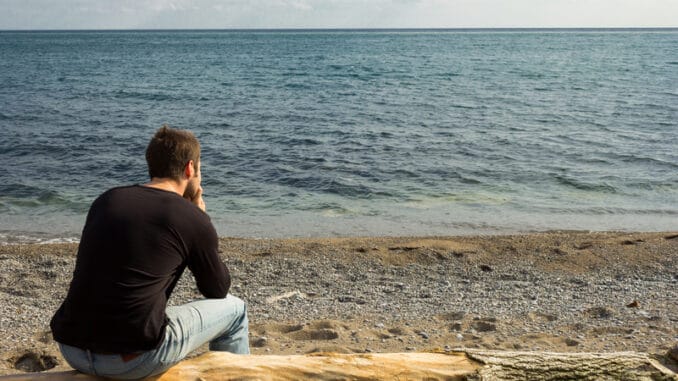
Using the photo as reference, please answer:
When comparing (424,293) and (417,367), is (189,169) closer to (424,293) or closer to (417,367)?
(417,367)

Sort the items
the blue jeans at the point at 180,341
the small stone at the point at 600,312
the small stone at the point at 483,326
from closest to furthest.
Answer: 1. the blue jeans at the point at 180,341
2. the small stone at the point at 483,326
3. the small stone at the point at 600,312

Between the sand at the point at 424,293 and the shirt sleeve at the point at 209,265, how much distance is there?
1806mm

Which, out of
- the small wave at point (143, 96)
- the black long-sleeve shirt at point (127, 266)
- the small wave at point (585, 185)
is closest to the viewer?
the black long-sleeve shirt at point (127, 266)

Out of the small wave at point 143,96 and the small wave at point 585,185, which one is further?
the small wave at point 143,96

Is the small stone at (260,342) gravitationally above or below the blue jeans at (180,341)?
below

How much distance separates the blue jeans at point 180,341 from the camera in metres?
3.43

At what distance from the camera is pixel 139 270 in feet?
10.8

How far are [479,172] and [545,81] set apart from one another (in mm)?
27855

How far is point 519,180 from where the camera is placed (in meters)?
15.6

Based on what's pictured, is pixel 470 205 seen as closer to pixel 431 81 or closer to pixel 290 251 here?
pixel 290 251

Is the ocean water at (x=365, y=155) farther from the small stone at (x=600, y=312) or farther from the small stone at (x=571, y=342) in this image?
the small stone at (x=571, y=342)

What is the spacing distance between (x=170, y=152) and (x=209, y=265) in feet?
2.03

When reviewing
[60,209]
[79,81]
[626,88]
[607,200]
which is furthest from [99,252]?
[79,81]

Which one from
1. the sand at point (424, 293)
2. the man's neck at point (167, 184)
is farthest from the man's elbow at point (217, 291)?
the sand at point (424, 293)
